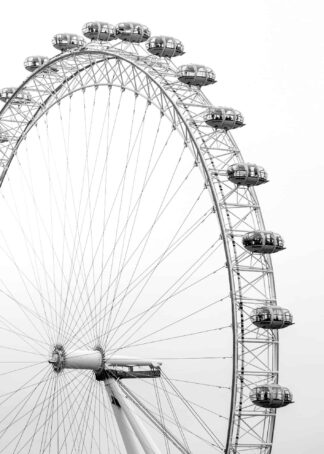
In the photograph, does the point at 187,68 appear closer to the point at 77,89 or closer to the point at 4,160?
the point at 77,89

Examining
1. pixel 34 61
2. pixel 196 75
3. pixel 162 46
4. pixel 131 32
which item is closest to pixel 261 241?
pixel 196 75

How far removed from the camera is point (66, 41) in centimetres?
3738

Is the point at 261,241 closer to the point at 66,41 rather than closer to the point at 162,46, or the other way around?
the point at 162,46

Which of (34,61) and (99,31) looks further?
(34,61)

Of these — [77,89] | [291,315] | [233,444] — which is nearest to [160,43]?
[77,89]

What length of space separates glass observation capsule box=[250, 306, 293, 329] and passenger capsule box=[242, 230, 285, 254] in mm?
1235

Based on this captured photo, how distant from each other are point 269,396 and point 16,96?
A: 13.3 meters

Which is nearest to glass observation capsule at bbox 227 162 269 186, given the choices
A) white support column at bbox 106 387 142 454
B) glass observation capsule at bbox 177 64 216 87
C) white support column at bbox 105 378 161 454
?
glass observation capsule at bbox 177 64 216 87

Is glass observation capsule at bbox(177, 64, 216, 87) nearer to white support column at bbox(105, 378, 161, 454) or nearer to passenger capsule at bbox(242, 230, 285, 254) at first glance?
passenger capsule at bbox(242, 230, 285, 254)

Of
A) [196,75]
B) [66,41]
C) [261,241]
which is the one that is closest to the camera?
[261,241]

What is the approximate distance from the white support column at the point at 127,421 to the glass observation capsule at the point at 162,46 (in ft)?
24.9

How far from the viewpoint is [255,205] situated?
3203cm

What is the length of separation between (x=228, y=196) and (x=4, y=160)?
11.4 meters

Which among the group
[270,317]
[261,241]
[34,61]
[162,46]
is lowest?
[270,317]
